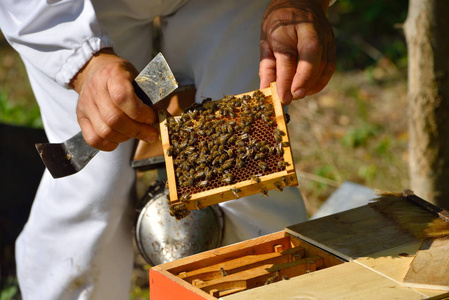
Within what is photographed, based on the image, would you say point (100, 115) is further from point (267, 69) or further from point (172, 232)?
point (172, 232)

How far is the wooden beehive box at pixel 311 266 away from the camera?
1.77m

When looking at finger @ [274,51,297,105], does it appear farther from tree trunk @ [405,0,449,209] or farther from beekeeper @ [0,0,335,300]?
tree trunk @ [405,0,449,209]

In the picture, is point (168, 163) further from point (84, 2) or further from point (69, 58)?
point (84, 2)

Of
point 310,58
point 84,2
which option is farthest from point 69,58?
point 310,58

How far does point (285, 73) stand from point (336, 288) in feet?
2.64

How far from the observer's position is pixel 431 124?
3309 millimetres

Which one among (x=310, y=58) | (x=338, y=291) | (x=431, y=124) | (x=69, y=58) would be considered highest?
(x=69, y=58)

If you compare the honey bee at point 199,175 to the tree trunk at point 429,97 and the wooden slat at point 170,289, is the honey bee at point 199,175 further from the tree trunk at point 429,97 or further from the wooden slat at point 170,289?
the tree trunk at point 429,97

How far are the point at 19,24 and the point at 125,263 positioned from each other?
1.27 m

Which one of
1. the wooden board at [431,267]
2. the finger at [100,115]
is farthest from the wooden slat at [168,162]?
the wooden board at [431,267]

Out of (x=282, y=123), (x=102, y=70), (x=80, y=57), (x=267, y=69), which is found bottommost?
(x=282, y=123)

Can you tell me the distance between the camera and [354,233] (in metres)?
2.16

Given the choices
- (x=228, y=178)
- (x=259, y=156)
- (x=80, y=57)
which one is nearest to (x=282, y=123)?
(x=259, y=156)

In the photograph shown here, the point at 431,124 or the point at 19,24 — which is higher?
the point at 19,24
